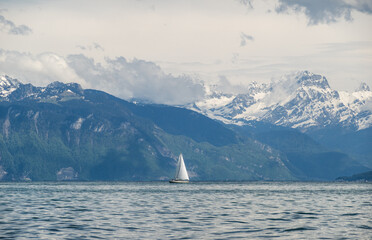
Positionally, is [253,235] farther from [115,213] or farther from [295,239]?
[115,213]

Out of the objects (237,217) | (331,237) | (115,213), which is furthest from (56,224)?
(331,237)

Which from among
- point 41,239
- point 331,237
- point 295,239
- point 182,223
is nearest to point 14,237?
point 41,239

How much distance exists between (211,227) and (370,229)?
2125cm

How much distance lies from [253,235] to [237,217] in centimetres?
2550

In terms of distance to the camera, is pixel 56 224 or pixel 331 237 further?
pixel 56 224

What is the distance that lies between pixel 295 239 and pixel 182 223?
2232 centimetres

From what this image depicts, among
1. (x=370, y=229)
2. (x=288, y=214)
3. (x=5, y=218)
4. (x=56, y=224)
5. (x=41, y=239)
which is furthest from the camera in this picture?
(x=288, y=214)

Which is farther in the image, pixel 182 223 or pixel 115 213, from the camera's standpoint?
pixel 115 213

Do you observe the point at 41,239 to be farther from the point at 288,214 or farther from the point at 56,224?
the point at 288,214

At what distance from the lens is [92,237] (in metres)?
73.9

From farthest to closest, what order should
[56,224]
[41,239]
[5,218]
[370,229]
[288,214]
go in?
[288,214], [5,218], [56,224], [370,229], [41,239]

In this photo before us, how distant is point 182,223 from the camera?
90438mm

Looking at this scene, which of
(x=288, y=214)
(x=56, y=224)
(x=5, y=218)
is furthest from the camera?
(x=288, y=214)

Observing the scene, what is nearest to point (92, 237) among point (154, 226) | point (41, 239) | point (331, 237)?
point (41, 239)
